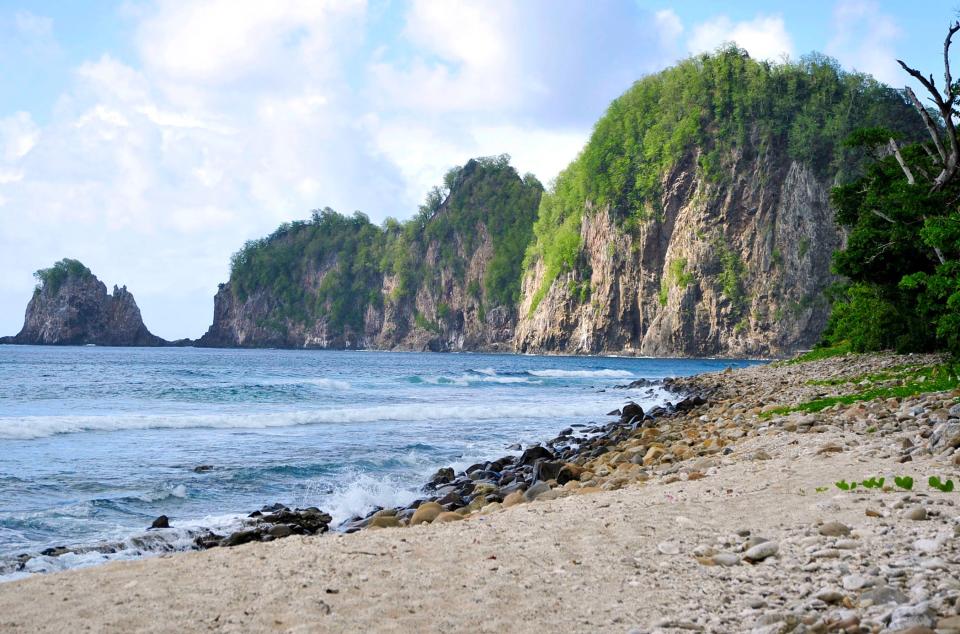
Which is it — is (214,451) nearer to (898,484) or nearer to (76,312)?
(898,484)

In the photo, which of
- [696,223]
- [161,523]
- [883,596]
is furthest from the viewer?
[696,223]

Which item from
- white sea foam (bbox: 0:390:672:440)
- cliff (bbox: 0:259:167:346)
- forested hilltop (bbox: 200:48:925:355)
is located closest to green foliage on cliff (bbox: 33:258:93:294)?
cliff (bbox: 0:259:167:346)

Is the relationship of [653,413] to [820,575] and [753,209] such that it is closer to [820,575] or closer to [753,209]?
[820,575]

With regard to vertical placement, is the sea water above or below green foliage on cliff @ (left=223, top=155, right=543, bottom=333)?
below

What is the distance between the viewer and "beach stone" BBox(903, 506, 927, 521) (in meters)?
5.33

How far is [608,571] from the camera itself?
5.11 m

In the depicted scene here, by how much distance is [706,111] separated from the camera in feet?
326

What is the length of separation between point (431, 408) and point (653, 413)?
8778 millimetres

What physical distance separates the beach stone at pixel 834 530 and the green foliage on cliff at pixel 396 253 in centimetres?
13626

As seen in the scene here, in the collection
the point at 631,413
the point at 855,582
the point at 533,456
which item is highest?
the point at 855,582

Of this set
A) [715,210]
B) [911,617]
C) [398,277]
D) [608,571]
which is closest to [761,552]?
[608,571]

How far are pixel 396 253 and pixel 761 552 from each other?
156988mm

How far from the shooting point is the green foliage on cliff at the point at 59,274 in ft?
483

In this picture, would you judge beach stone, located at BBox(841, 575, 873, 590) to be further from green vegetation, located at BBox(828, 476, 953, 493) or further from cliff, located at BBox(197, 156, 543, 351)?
cliff, located at BBox(197, 156, 543, 351)
